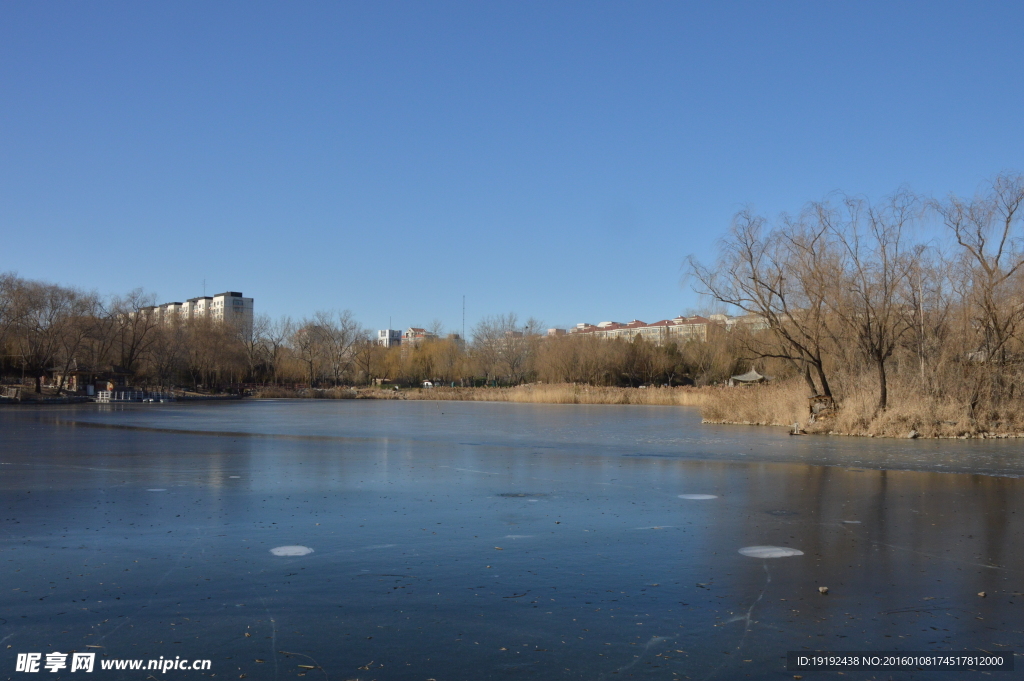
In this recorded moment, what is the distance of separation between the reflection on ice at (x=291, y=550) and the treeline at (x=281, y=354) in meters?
22.6

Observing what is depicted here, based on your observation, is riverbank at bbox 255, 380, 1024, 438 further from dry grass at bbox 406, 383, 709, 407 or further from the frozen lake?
dry grass at bbox 406, 383, 709, 407

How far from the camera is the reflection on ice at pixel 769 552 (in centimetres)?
680

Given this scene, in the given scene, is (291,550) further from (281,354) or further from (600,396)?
(281,354)

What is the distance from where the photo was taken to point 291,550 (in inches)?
270

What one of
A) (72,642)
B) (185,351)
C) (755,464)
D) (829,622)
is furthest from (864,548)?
(185,351)

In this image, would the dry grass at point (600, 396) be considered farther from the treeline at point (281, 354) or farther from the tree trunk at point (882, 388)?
the tree trunk at point (882, 388)

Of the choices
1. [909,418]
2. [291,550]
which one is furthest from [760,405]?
[291,550]

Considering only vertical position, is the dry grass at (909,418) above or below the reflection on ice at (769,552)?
above

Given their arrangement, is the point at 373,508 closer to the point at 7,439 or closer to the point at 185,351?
the point at 7,439

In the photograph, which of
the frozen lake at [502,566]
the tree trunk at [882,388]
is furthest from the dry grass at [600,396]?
the frozen lake at [502,566]

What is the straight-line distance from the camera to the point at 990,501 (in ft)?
32.5

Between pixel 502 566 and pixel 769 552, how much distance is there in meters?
2.47

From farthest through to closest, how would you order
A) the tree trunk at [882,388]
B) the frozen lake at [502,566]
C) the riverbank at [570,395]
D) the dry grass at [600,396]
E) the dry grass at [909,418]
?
the riverbank at [570,395], the dry grass at [600,396], the tree trunk at [882,388], the dry grass at [909,418], the frozen lake at [502,566]

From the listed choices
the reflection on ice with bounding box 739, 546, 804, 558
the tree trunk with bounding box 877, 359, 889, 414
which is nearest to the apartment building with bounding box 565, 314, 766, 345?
the tree trunk with bounding box 877, 359, 889, 414
